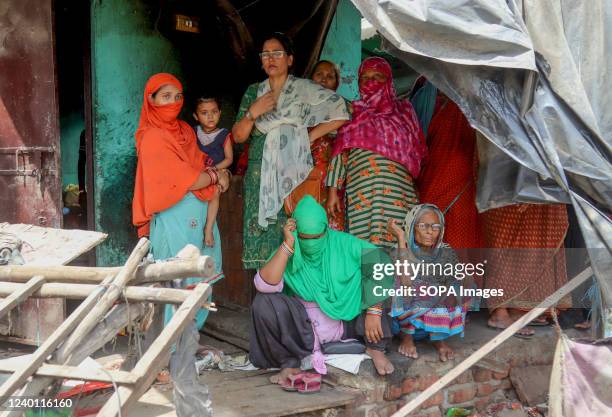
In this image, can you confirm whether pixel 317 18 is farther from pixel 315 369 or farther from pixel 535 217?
pixel 315 369

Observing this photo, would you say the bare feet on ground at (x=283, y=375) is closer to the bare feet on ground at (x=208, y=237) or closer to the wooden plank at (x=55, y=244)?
the bare feet on ground at (x=208, y=237)

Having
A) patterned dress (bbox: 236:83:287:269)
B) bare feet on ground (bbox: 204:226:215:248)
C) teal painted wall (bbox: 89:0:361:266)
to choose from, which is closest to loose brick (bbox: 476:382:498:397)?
patterned dress (bbox: 236:83:287:269)

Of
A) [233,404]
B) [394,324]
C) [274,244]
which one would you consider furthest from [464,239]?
[233,404]

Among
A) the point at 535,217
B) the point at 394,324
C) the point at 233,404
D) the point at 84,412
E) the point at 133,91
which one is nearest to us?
the point at 84,412

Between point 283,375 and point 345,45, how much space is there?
2.97 meters

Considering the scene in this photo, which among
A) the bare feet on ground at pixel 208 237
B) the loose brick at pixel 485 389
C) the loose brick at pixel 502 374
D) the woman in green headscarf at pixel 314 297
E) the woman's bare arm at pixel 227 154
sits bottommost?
the loose brick at pixel 485 389

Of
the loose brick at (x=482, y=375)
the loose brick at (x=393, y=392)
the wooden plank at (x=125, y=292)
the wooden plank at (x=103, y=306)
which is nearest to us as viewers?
the wooden plank at (x=103, y=306)

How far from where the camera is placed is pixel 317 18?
17.2ft

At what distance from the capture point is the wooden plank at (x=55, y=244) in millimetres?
3156

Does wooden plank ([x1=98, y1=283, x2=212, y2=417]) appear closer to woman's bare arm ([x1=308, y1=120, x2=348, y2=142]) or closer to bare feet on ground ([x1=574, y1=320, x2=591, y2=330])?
woman's bare arm ([x1=308, y1=120, x2=348, y2=142])

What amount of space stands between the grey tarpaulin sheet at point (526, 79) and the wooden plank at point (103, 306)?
147 centimetres

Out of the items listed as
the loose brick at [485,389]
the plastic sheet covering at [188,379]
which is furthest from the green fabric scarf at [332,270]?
the plastic sheet covering at [188,379]

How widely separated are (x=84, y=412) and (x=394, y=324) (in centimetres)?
178

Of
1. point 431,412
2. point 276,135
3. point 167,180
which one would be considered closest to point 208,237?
point 167,180
